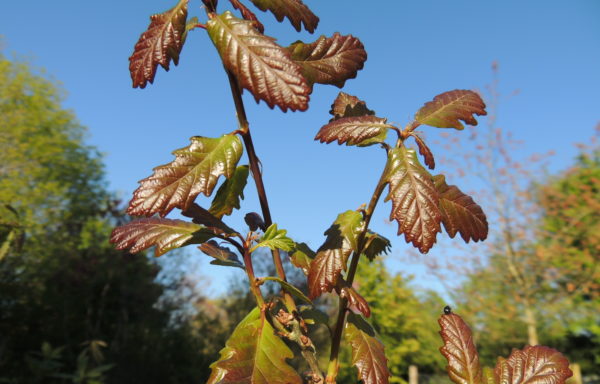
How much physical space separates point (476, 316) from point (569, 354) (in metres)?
4.66

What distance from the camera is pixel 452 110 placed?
838 mm

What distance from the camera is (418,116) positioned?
0.86 meters

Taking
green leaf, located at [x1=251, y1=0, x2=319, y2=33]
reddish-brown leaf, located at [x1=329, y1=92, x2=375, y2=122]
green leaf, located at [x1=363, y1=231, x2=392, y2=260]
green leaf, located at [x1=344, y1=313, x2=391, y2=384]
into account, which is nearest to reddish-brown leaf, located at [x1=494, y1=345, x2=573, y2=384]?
green leaf, located at [x1=344, y1=313, x2=391, y2=384]

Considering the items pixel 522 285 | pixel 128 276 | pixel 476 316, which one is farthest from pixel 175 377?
pixel 522 285

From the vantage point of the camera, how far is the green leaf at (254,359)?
0.68 meters

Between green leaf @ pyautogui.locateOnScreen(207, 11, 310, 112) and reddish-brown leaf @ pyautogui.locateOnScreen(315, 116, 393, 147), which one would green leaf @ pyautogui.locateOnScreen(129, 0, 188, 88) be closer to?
green leaf @ pyautogui.locateOnScreen(207, 11, 310, 112)

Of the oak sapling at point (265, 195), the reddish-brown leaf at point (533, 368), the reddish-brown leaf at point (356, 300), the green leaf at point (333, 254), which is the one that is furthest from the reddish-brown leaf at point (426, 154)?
the reddish-brown leaf at point (533, 368)

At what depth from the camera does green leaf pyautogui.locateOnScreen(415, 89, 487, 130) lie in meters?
0.82

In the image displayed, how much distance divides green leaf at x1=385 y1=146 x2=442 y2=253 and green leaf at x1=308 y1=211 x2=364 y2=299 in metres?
0.11

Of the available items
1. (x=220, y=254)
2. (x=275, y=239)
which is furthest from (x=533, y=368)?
(x=220, y=254)

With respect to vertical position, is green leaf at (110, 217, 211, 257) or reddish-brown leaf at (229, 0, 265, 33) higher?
reddish-brown leaf at (229, 0, 265, 33)

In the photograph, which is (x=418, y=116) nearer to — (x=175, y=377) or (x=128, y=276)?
(x=175, y=377)

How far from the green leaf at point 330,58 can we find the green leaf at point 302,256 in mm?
327

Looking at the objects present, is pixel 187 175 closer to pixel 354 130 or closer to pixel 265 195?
pixel 265 195
